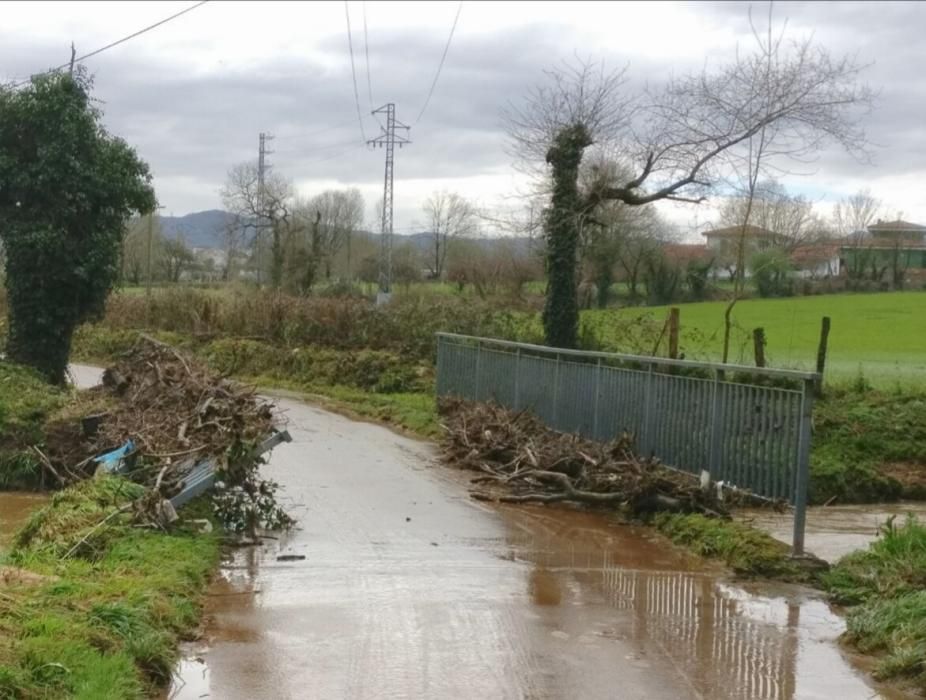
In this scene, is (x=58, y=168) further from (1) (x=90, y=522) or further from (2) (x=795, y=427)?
(2) (x=795, y=427)

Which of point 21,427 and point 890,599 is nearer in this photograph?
point 890,599

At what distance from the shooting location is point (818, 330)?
35.5 meters

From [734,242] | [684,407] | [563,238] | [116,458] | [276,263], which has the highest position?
[734,242]

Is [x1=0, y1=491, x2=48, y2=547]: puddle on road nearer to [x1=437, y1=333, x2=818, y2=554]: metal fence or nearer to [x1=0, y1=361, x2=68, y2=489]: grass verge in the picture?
[x1=0, y1=361, x2=68, y2=489]: grass verge

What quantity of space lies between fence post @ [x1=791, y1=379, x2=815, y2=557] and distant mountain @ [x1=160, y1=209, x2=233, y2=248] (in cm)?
6615

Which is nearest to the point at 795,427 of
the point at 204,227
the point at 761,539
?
the point at 761,539

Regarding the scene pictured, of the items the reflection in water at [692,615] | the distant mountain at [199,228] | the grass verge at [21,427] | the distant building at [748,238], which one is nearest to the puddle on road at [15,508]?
the grass verge at [21,427]

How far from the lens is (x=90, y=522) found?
30.4ft

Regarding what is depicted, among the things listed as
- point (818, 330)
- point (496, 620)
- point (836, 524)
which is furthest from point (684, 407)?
point (818, 330)

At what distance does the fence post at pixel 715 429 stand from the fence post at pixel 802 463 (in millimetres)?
1821

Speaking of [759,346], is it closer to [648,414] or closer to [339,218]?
[648,414]

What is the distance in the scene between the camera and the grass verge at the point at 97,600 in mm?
5551

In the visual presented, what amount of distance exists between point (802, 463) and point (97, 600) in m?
5.89

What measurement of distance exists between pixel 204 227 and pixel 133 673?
3382 inches
